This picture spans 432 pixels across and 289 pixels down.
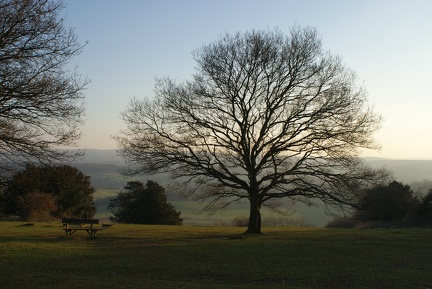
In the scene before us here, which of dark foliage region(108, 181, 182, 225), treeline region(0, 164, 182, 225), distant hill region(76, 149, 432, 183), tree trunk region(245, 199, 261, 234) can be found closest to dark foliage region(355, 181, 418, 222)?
tree trunk region(245, 199, 261, 234)

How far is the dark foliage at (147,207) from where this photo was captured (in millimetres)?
52938

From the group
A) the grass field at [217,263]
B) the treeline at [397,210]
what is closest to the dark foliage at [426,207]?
the treeline at [397,210]

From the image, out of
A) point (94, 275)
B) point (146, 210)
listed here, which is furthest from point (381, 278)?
point (146, 210)

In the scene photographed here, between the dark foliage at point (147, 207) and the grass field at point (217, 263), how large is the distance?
30.2 metres

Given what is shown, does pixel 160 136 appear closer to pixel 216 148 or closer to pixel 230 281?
pixel 216 148

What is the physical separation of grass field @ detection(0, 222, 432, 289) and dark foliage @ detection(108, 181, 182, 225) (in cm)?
3017

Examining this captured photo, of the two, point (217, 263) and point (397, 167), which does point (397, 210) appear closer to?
point (217, 263)

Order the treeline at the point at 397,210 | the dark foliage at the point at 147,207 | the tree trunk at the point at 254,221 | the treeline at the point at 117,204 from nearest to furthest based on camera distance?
the tree trunk at the point at 254,221, the treeline at the point at 397,210, the treeline at the point at 117,204, the dark foliage at the point at 147,207

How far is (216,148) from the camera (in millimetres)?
27297

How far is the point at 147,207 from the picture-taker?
52.9m

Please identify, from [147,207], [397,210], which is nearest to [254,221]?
[397,210]

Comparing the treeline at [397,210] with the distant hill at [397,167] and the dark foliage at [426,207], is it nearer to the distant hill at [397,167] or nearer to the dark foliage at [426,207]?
the dark foliage at [426,207]

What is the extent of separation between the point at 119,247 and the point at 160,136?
8327 millimetres

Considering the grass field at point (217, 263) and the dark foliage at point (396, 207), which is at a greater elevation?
the dark foliage at point (396, 207)
